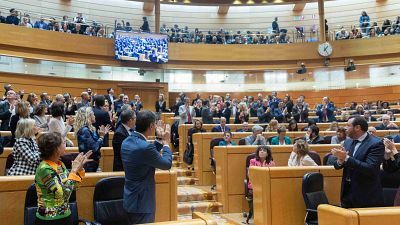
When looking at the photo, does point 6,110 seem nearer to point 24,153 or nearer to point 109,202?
point 24,153

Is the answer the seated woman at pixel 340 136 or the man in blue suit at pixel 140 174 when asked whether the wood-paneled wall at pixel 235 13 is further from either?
the man in blue suit at pixel 140 174

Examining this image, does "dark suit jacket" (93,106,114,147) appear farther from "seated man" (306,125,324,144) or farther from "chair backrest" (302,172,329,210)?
"seated man" (306,125,324,144)

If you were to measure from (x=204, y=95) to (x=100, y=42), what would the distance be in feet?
→ 17.6

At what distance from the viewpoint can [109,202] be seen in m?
3.30

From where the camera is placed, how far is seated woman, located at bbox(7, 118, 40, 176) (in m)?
3.56

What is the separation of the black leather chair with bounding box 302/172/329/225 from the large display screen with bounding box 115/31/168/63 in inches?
515

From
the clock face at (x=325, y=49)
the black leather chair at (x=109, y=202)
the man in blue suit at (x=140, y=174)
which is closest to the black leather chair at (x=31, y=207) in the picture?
the black leather chair at (x=109, y=202)

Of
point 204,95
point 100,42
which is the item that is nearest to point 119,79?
point 100,42

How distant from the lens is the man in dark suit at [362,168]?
3.11 metres

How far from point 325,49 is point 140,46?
27.2ft

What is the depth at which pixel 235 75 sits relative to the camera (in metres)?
18.8

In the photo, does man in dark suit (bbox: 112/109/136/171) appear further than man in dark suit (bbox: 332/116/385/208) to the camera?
Yes

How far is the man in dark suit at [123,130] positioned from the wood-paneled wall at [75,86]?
37.8 feet

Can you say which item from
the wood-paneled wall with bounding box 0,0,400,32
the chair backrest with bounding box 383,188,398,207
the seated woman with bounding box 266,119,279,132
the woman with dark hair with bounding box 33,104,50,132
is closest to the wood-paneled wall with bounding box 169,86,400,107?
the wood-paneled wall with bounding box 0,0,400,32
